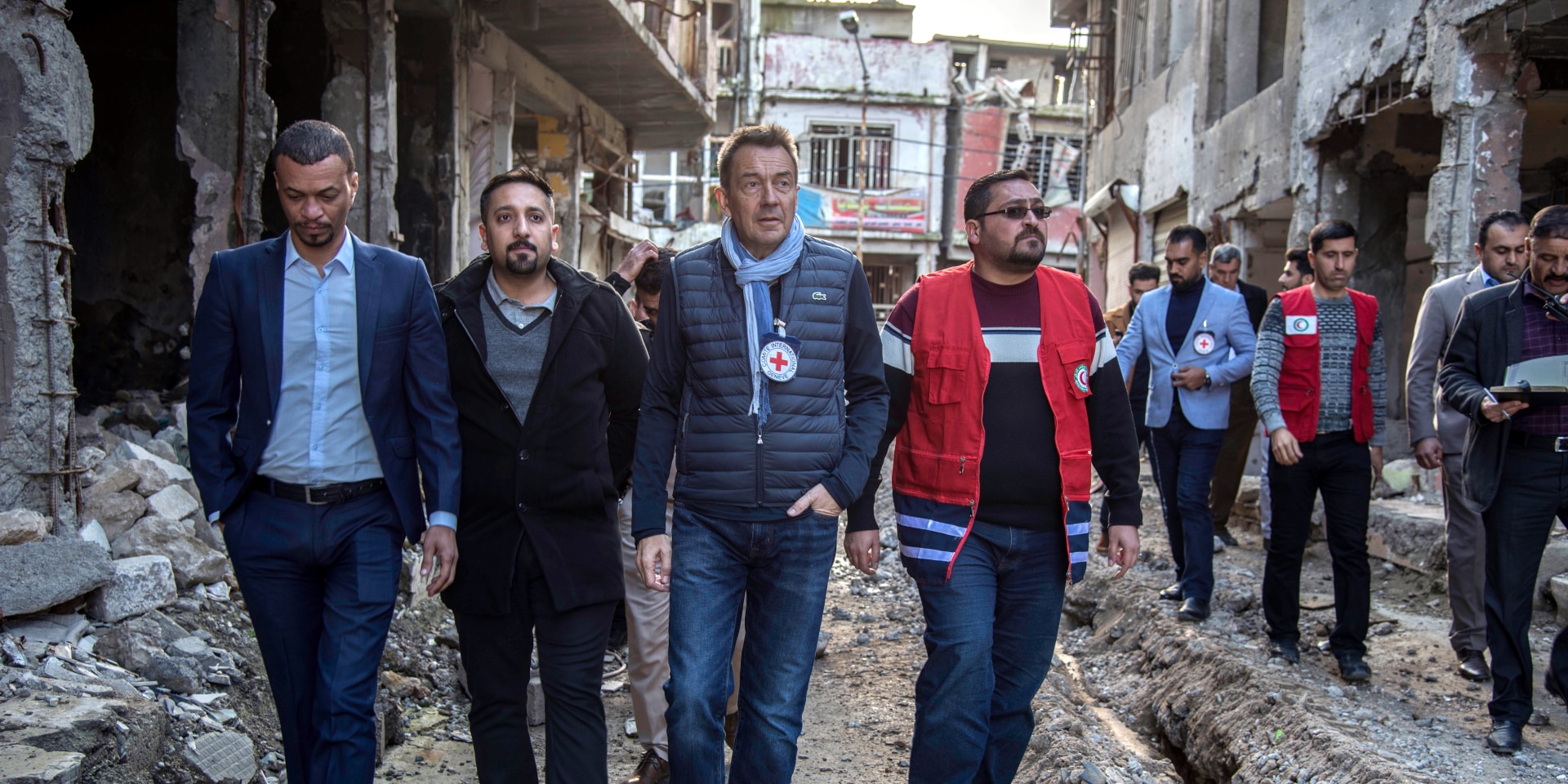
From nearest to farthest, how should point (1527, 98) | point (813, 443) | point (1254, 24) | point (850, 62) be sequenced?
1. point (813, 443)
2. point (1527, 98)
3. point (1254, 24)
4. point (850, 62)

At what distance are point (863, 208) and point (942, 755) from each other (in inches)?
1081

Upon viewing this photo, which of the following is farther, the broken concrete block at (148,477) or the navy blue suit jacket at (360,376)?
the broken concrete block at (148,477)

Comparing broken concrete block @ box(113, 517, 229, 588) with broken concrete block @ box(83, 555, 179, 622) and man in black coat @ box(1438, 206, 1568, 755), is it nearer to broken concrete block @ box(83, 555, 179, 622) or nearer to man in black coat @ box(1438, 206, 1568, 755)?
broken concrete block @ box(83, 555, 179, 622)

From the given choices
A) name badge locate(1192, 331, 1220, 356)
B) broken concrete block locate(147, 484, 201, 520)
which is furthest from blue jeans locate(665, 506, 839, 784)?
name badge locate(1192, 331, 1220, 356)

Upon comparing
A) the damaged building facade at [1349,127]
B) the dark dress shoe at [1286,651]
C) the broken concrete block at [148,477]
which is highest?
the damaged building facade at [1349,127]

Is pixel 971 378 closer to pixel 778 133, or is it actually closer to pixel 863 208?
pixel 778 133

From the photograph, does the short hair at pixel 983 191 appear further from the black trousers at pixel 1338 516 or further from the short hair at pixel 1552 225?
the black trousers at pixel 1338 516

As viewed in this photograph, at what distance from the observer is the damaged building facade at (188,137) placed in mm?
4574

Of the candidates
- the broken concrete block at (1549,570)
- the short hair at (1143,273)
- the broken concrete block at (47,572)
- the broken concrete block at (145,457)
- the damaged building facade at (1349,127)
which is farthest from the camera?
the short hair at (1143,273)

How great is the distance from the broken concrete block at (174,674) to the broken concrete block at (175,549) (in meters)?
0.82

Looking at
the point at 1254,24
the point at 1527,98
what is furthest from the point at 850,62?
the point at 1527,98

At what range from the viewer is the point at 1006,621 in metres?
3.48

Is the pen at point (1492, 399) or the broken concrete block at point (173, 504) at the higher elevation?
the pen at point (1492, 399)

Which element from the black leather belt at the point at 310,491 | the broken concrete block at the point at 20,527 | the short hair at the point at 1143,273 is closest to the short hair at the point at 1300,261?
the short hair at the point at 1143,273
